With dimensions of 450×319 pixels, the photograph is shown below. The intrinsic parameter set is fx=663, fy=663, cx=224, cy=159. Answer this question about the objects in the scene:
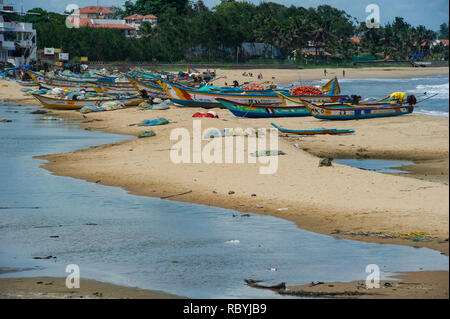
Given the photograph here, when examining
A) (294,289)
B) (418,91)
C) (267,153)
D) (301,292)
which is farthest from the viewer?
(418,91)

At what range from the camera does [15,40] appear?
335ft

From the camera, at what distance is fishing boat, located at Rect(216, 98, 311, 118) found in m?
33.2

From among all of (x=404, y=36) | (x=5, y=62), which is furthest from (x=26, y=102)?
(x=404, y=36)

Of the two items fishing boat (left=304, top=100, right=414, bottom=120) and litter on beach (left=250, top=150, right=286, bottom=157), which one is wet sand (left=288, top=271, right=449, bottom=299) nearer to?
litter on beach (left=250, top=150, right=286, bottom=157)

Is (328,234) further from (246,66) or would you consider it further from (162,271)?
(246,66)

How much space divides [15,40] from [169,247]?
324ft

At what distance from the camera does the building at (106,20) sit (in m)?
147

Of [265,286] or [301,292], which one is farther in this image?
[265,286]

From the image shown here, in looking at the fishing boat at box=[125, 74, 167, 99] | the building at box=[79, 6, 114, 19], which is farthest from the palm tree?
the fishing boat at box=[125, 74, 167, 99]

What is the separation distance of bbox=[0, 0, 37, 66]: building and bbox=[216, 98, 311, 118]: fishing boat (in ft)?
237

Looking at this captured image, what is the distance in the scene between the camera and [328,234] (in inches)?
434

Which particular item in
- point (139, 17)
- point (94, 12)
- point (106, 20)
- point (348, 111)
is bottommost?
point (348, 111)

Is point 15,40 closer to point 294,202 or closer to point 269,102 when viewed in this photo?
point 269,102

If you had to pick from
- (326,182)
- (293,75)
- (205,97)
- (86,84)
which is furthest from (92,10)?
(326,182)
